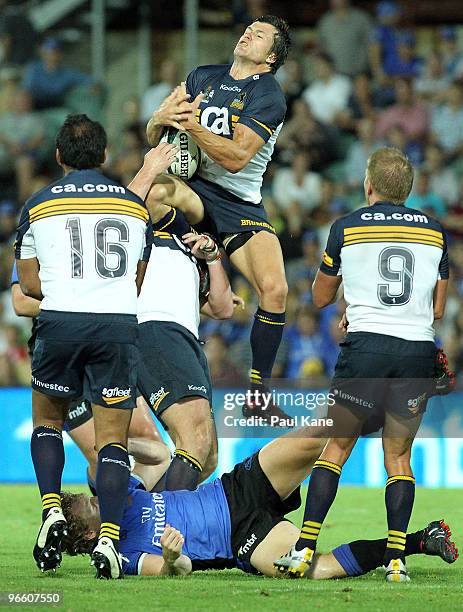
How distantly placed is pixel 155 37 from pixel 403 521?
12749mm

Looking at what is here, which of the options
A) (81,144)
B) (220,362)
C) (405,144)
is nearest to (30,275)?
(81,144)

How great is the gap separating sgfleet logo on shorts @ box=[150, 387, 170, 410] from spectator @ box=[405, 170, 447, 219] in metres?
7.55

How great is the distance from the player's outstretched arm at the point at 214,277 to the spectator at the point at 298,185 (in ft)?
23.0

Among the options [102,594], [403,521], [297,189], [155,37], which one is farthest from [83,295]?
[155,37]

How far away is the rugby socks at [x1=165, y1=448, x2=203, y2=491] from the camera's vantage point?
697 cm

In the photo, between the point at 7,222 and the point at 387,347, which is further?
the point at 7,222

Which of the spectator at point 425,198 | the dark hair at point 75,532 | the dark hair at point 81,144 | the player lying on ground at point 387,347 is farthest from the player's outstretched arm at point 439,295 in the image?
the spectator at point 425,198

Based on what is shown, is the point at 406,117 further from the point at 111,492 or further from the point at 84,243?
the point at 111,492

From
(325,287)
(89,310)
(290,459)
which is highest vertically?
(325,287)

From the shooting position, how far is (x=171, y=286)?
7.66 meters

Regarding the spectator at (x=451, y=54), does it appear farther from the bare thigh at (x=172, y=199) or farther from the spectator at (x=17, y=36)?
the bare thigh at (x=172, y=199)

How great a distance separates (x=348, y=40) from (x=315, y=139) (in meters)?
1.60

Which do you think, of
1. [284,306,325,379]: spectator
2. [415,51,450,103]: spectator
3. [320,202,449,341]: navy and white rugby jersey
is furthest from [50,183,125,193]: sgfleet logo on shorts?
[415,51,450,103]: spectator

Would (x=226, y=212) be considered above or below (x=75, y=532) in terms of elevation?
above
